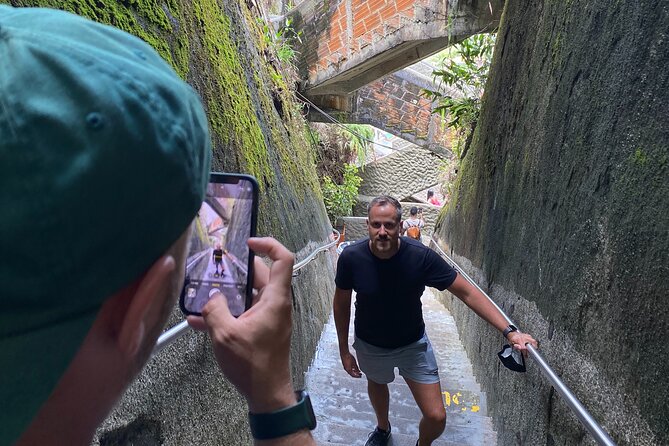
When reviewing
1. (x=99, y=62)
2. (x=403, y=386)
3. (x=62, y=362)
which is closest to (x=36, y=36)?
(x=99, y=62)

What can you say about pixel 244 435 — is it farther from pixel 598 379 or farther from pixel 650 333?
pixel 650 333

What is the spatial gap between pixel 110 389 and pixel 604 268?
175 cm

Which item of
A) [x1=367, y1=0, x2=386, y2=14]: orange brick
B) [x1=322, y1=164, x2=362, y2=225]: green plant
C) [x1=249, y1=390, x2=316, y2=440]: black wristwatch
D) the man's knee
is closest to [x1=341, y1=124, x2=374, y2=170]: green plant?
[x1=322, y1=164, x2=362, y2=225]: green plant

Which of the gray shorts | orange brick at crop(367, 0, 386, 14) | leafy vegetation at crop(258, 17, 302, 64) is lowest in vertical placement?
the gray shorts

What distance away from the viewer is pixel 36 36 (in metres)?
0.55

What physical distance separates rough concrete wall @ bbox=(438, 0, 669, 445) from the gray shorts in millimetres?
505

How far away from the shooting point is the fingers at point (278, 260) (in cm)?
92

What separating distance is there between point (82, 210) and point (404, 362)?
285cm

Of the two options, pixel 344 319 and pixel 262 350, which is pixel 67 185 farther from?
pixel 344 319

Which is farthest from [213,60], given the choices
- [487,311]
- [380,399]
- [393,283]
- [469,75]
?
[469,75]

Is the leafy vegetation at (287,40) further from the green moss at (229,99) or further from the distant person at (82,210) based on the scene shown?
the distant person at (82,210)

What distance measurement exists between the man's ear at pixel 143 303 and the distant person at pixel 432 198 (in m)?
18.2

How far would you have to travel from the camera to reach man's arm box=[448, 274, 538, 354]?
248 centimetres

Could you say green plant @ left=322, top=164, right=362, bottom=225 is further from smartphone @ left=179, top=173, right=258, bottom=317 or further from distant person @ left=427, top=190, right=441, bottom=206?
smartphone @ left=179, top=173, right=258, bottom=317
